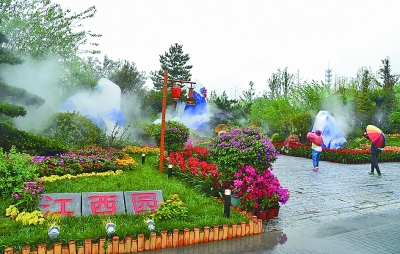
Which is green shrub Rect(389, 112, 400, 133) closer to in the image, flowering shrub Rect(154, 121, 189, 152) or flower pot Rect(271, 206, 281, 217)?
flowering shrub Rect(154, 121, 189, 152)

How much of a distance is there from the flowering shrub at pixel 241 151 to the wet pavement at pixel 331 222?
3.65ft

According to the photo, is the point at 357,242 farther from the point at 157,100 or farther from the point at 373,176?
the point at 157,100

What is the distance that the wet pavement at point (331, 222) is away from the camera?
4633 millimetres

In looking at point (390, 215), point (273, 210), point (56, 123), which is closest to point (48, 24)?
point (56, 123)

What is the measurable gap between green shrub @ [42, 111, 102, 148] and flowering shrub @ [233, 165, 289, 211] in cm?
827

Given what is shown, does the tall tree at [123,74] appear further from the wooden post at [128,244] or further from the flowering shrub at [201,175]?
the wooden post at [128,244]

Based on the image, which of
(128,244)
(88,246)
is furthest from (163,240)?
(88,246)

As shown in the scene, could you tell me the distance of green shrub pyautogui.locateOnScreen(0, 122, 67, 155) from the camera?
31.1 ft

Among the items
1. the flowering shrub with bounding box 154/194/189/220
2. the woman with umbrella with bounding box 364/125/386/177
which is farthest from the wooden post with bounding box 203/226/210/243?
the woman with umbrella with bounding box 364/125/386/177

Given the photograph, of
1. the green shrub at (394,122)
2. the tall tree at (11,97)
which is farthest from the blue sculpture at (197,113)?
the tall tree at (11,97)

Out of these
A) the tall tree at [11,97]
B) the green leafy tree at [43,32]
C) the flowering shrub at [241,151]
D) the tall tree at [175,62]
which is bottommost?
the flowering shrub at [241,151]

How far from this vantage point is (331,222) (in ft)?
19.2

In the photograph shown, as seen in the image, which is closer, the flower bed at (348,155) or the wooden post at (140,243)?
the wooden post at (140,243)

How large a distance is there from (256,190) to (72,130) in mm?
9193
